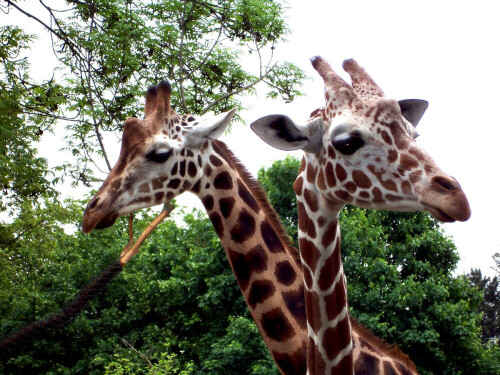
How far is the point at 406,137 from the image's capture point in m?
3.27

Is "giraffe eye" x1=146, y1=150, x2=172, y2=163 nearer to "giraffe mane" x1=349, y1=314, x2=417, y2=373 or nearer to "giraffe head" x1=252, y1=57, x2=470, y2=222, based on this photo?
"giraffe head" x1=252, y1=57, x2=470, y2=222

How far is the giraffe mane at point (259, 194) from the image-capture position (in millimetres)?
4586

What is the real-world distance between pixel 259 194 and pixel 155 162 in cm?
84

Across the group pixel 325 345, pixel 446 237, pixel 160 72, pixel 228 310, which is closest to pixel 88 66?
pixel 160 72

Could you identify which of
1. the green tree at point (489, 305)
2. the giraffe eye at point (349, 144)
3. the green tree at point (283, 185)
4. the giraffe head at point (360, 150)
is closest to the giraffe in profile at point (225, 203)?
the giraffe head at point (360, 150)

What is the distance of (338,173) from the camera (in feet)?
11.2

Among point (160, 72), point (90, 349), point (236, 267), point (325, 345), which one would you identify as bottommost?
point (325, 345)

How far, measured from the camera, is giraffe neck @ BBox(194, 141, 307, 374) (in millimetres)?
4137

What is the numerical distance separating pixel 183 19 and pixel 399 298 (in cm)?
763

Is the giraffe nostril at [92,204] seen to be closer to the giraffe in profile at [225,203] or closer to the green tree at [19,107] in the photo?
the giraffe in profile at [225,203]

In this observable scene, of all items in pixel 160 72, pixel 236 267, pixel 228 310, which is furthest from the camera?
pixel 228 310

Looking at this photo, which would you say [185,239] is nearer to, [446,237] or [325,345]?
[446,237]

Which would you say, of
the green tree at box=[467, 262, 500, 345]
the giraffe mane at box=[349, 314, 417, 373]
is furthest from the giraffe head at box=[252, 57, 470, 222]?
the green tree at box=[467, 262, 500, 345]

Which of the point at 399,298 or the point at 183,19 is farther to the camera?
the point at 399,298
